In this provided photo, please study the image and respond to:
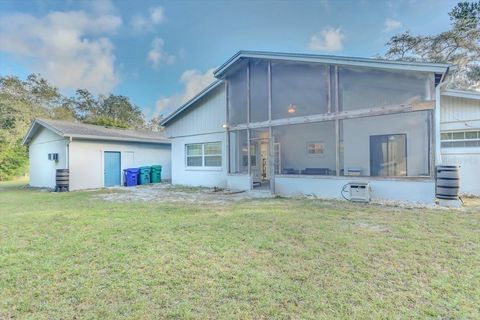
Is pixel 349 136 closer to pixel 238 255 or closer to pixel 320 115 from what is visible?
pixel 320 115

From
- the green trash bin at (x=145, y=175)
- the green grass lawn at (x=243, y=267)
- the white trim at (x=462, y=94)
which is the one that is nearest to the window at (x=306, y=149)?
the green grass lawn at (x=243, y=267)

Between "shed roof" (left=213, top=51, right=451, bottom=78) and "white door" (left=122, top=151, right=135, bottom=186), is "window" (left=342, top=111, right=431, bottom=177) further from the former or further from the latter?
"white door" (left=122, top=151, right=135, bottom=186)

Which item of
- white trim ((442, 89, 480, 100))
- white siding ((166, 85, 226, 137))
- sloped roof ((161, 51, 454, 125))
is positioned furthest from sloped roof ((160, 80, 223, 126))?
white trim ((442, 89, 480, 100))

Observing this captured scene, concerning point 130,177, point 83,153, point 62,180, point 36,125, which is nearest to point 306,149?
point 130,177

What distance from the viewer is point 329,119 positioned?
27.9ft

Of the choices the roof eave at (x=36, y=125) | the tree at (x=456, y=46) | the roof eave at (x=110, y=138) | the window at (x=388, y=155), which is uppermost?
the tree at (x=456, y=46)

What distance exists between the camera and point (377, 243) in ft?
13.3

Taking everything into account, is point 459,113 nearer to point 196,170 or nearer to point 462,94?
point 462,94

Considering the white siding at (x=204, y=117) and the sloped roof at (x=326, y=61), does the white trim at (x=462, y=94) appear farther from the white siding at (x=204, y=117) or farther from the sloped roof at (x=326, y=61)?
the white siding at (x=204, y=117)

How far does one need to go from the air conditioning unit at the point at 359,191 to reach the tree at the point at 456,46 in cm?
1045

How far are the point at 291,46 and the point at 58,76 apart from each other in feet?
84.2

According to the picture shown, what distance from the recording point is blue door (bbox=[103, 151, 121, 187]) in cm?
1376

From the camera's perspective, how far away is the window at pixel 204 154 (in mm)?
11961

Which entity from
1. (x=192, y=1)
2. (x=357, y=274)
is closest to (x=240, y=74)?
(x=192, y=1)
